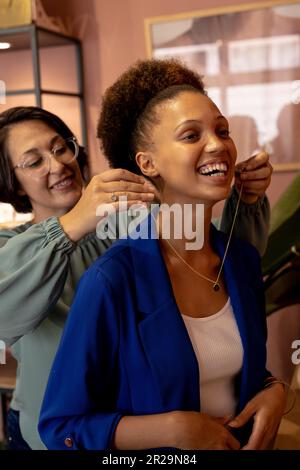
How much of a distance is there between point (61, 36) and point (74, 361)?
1.50 feet

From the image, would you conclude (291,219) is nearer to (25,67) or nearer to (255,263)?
(255,263)

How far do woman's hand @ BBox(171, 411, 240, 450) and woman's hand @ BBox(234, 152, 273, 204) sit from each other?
0.22m

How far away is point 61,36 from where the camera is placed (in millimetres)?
716

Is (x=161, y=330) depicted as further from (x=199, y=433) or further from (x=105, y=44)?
(x=105, y=44)

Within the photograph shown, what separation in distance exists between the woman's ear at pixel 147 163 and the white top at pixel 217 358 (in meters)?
0.14

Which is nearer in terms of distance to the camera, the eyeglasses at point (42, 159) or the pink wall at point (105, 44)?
the eyeglasses at point (42, 159)

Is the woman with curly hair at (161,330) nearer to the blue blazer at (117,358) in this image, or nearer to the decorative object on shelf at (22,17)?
the blue blazer at (117,358)

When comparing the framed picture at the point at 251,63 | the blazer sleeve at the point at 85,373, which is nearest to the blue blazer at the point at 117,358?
the blazer sleeve at the point at 85,373

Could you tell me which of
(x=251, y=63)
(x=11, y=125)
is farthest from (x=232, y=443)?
(x=251, y=63)

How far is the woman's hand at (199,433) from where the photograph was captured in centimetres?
46

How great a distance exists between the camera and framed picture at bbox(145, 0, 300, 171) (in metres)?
0.64

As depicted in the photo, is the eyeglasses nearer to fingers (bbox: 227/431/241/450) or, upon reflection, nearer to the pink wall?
the pink wall

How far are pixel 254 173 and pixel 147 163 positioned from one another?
105mm

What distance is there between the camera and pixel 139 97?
52 cm
